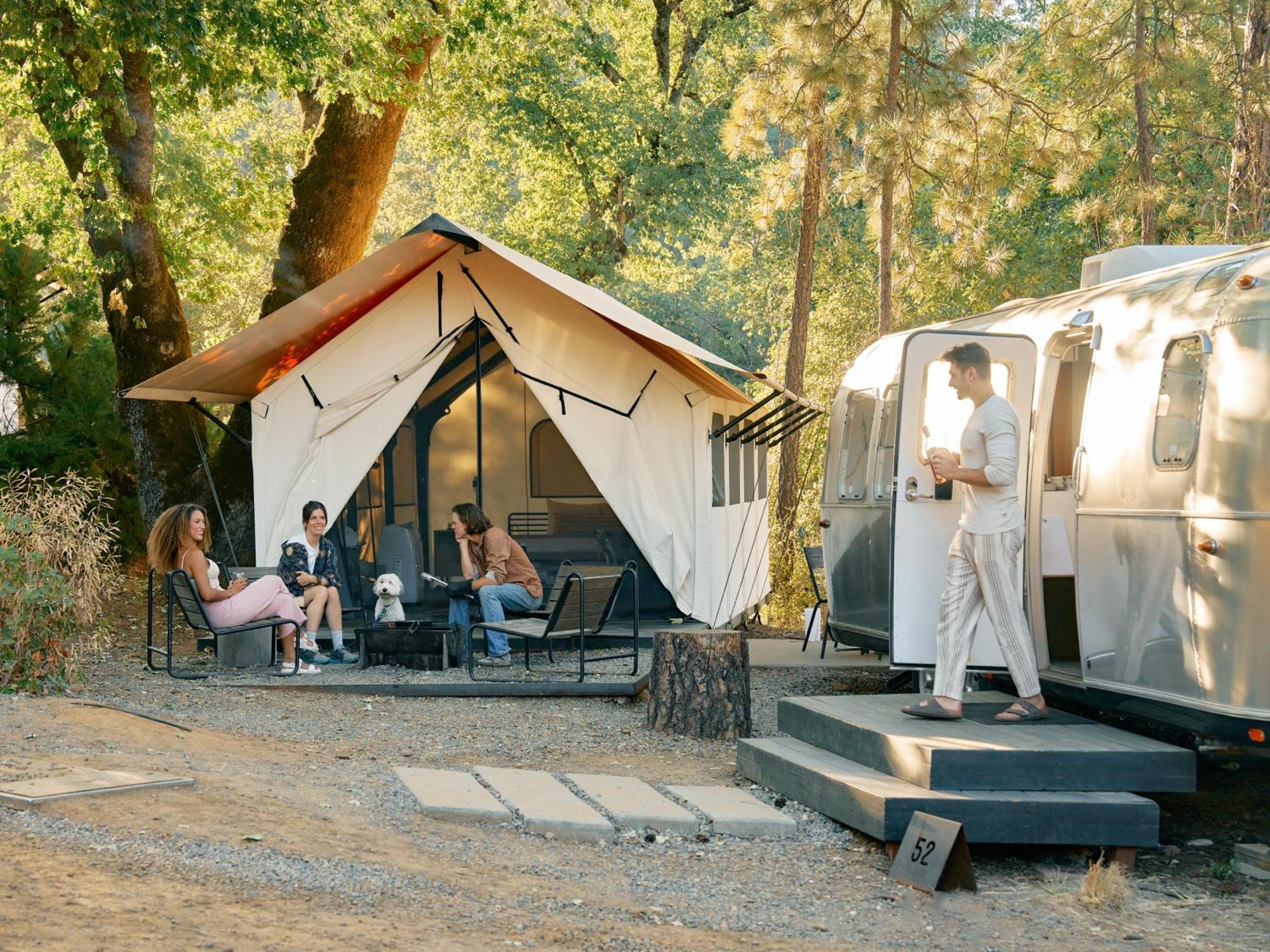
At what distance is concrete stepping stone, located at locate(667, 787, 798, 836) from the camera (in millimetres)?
5543

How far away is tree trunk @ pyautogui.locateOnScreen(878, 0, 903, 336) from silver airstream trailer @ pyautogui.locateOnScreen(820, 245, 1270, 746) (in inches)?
245

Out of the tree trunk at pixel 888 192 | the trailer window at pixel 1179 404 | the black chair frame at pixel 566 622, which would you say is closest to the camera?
the trailer window at pixel 1179 404

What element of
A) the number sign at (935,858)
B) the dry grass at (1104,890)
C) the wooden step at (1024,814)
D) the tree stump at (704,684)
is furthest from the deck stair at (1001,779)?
the tree stump at (704,684)

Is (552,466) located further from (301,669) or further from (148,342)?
(148,342)

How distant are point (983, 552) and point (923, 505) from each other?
852 millimetres

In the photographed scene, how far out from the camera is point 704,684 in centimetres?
740

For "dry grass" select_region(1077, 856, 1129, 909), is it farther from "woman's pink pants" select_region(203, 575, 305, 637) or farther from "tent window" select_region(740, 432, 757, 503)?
"tent window" select_region(740, 432, 757, 503)

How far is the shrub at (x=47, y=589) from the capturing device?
7.37 meters

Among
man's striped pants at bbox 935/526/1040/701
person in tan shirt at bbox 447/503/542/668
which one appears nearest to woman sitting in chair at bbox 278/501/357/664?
person in tan shirt at bbox 447/503/542/668

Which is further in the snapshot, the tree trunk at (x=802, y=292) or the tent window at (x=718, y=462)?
the tree trunk at (x=802, y=292)

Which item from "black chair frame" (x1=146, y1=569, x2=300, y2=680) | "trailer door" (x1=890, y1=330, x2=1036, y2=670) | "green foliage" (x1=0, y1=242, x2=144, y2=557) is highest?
"green foliage" (x1=0, y1=242, x2=144, y2=557)

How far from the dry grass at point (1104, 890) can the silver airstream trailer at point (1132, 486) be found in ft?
2.37

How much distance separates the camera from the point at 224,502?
13328mm

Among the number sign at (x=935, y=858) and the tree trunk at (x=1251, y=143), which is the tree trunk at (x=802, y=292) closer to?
the tree trunk at (x=1251, y=143)
